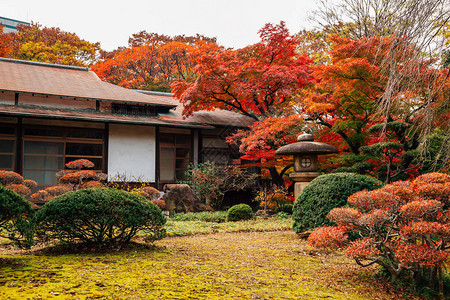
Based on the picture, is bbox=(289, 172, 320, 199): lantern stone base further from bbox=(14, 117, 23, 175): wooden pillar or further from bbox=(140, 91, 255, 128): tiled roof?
bbox=(14, 117, 23, 175): wooden pillar

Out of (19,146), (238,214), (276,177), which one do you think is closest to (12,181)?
(19,146)

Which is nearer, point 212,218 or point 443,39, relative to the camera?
point 443,39

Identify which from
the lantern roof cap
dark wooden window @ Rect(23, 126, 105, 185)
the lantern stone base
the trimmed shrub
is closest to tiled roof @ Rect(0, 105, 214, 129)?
dark wooden window @ Rect(23, 126, 105, 185)

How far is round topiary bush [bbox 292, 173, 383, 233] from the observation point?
6781 millimetres

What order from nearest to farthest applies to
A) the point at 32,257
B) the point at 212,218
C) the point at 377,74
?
the point at 32,257, the point at 377,74, the point at 212,218

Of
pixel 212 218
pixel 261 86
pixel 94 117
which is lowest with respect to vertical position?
pixel 212 218

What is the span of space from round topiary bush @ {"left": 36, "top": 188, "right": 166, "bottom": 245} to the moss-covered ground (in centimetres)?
35

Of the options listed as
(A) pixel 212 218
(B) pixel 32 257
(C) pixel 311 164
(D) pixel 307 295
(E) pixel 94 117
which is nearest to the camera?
(D) pixel 307 295

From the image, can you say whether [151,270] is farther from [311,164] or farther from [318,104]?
[318,104]

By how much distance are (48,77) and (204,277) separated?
1365 cm

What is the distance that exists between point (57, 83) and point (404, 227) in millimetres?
13943

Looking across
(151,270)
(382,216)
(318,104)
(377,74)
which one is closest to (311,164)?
(318,104)

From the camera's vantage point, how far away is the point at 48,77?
15.1m

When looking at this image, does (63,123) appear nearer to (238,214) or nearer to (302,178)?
(238,214)
